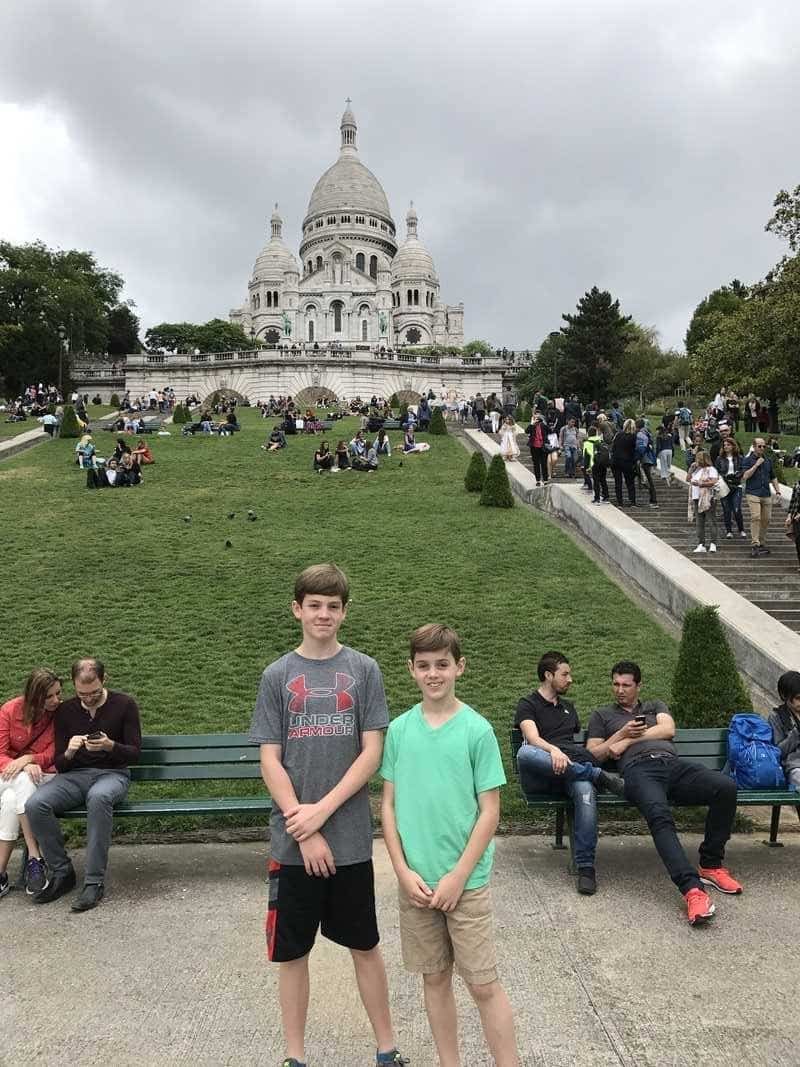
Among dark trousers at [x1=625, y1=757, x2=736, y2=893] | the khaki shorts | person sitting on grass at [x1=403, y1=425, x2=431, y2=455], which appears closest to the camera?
the khaki shorts

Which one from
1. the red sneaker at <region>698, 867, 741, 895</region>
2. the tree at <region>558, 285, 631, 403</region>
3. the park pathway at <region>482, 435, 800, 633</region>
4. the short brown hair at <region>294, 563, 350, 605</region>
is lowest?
the red sneaker at <region>698, 867, 741, 895</region>

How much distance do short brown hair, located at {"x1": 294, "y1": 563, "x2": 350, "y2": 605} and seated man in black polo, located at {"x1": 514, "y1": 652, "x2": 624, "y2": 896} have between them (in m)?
2.22

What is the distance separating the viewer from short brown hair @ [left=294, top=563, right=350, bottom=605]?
3014 mm

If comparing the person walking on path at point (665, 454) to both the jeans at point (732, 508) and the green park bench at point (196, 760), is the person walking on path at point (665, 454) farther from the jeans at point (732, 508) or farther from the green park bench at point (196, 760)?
the green park bench at point (196, 760)

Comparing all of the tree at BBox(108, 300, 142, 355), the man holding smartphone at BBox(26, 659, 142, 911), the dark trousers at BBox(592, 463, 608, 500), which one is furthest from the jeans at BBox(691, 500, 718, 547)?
the tree at BBox(108, 300, 142, 355)

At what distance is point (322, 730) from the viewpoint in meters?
2.99

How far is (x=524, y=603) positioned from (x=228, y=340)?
256ft

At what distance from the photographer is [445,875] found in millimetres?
2814

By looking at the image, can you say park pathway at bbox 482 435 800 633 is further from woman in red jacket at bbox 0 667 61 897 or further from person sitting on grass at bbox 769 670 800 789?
woman in red jacket at bbox 0 667 61 897

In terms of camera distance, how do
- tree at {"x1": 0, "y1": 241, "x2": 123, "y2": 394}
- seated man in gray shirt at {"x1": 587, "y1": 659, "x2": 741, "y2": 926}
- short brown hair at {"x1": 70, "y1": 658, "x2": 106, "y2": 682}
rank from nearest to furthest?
seated man in gray shirt at {"x1": 587, "y1": 659, "x2": 741, "y2": 926} → short brown hair at {"x1": 70, "y1": 658, "x2": 106, "y2": 682} → tree at {"x1": 0, "y1": 241, "x2": 123, "y2": 394}

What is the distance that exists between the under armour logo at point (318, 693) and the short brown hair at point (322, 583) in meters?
0.29

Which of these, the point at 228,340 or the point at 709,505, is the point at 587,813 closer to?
the point at 709,505

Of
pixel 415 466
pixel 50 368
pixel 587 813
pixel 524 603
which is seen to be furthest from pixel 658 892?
pixel 50 368

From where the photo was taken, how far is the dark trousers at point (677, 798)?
4.42 meters
